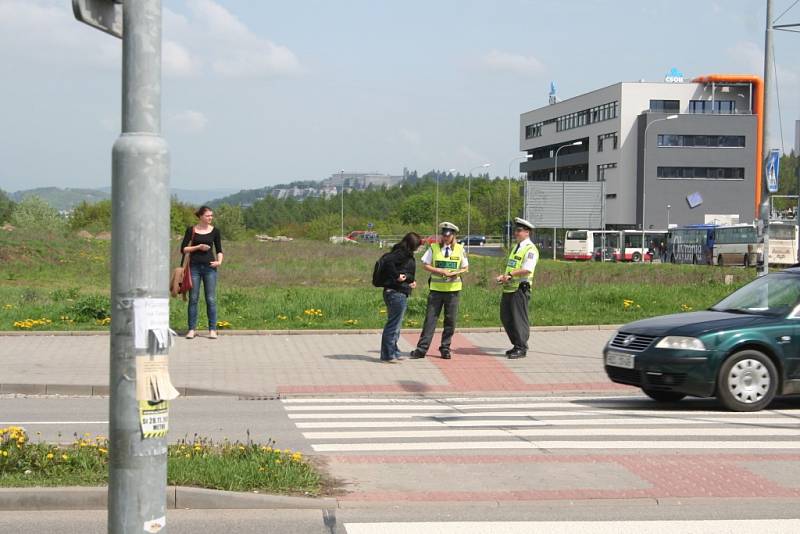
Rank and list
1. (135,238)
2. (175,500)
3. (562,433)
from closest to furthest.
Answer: (135,238), (175,500), (562,433)

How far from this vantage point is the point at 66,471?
25.0 feet

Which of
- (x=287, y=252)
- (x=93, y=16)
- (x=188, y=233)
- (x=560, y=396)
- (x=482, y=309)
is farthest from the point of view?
(x=287, y=252)

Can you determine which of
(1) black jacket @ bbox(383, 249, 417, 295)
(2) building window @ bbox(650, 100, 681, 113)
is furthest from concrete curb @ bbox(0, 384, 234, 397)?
(2) building window @ bbox(650, 100, 681, 113)

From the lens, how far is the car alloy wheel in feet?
38.5

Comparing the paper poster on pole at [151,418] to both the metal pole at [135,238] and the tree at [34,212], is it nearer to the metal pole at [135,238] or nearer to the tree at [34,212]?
the metal pole at [135,238]

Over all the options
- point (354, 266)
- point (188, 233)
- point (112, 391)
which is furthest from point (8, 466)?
point (354, 266)

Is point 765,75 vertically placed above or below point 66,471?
above

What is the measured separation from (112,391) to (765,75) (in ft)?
51.7

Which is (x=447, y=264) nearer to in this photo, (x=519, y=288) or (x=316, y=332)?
(x=519, y=288)

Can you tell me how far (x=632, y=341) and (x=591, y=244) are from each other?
253 ft

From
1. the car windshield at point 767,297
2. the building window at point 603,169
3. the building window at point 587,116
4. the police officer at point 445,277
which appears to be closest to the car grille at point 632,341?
the car windshield at point 767,297

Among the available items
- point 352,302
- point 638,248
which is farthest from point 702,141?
point 352,302

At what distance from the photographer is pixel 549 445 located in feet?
31.4

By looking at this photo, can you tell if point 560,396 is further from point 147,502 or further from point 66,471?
point 147,502
